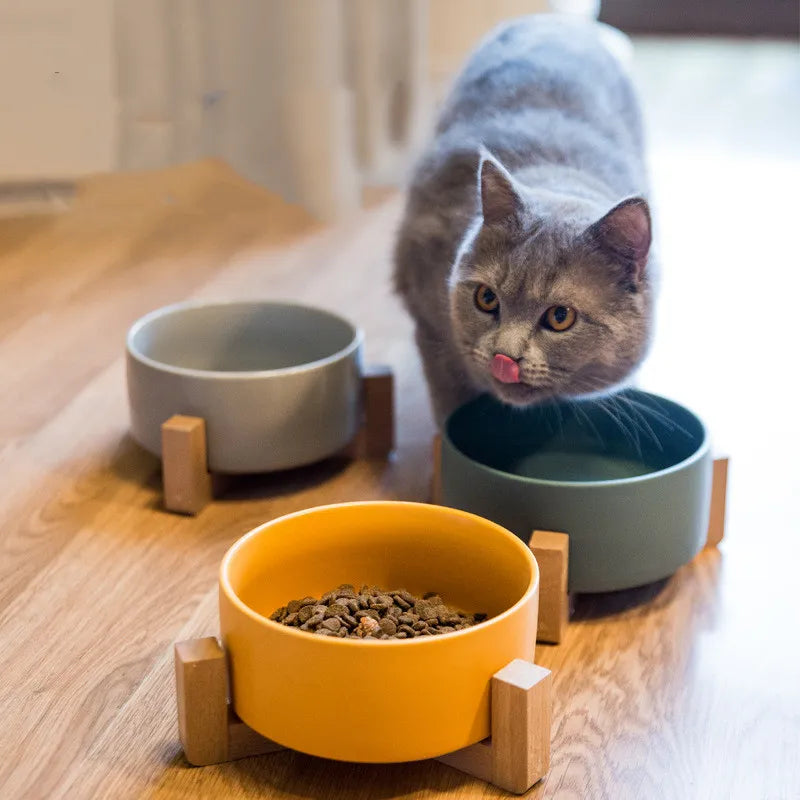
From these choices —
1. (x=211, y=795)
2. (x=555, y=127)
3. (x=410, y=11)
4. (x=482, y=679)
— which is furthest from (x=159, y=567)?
(x=410, y=11)

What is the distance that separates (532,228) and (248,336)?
2.18 feet

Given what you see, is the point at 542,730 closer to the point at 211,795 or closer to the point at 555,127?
the point at 211,795

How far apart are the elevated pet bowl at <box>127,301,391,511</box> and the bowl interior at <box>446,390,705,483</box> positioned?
0.70 ft

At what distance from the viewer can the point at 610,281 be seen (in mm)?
1481

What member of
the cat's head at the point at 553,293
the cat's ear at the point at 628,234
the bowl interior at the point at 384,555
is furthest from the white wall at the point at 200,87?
the bowl interior at the point at 384,555

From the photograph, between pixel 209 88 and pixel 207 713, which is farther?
pixel 209 88

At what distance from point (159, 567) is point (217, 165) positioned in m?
1.77

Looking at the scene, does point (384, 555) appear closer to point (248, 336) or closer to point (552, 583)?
point (552, 583)

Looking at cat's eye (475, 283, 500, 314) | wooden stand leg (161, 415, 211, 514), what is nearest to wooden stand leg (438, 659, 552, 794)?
cat's eye (475, 283, 500, 314)

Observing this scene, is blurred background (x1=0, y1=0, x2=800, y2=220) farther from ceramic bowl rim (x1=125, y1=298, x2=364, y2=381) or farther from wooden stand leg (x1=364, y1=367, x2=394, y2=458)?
wooden stand leg (x1=364, y1=367, x2=394, y2=458)

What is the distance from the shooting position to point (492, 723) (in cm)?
119

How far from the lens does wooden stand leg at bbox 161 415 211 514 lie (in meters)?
1.71

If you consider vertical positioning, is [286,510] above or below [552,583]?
below

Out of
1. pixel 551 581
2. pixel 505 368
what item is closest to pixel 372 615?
pixel 551 581
